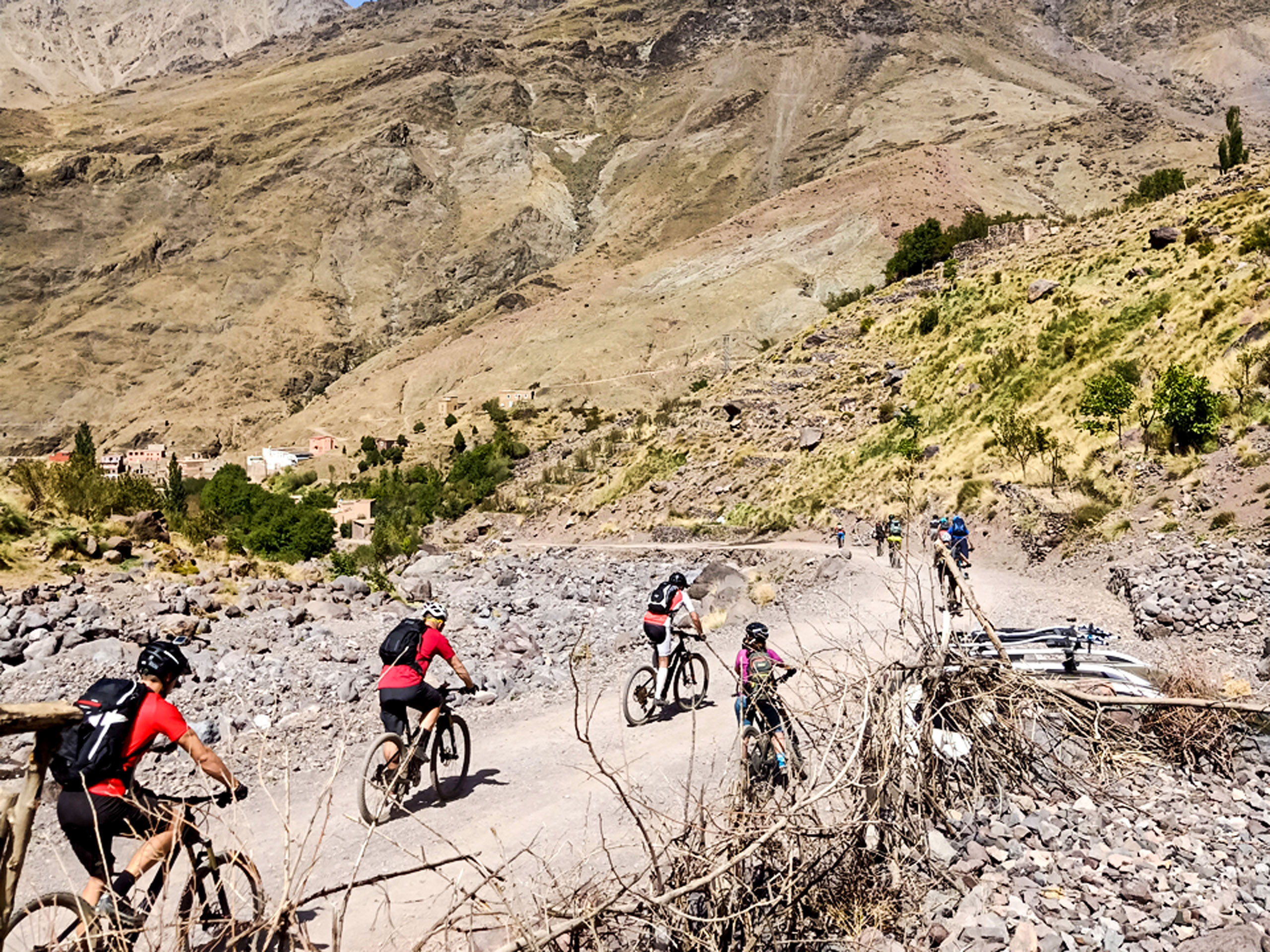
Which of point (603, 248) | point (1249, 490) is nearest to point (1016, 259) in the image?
point (1249, 490)

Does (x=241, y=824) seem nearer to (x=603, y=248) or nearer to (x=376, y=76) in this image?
(x=603, y=248)

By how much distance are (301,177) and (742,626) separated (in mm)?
151855

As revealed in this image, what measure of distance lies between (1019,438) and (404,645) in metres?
21.5

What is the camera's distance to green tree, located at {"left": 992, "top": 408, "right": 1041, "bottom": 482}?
939 inches

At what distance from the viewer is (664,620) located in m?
9.83

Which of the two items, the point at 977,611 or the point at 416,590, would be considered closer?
the point at 977,611

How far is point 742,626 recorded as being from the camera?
15.9 metres

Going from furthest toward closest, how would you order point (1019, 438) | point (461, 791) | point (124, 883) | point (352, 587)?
1. point (1019, 438)
2. point (352, 587)
3. point (461, 791)
4. point (124, 883)

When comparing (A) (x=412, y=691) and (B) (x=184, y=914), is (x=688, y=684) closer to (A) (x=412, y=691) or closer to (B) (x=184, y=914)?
(A) (x=412, y=691)

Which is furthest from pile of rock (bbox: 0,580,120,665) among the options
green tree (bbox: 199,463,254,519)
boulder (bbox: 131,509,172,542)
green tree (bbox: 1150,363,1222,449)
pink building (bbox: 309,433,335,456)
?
pink building (bbox: 309,433,335,456)

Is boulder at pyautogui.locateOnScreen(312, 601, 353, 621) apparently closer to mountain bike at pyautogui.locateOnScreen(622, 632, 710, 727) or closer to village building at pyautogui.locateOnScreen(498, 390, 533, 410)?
mountain bike at pyautogui.locateOnScreen(622, 632, 710, 727)

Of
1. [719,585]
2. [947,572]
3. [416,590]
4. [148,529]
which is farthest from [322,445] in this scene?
[947,572]

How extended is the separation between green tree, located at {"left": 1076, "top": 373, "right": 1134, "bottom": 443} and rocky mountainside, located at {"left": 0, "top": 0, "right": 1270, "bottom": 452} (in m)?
49.0

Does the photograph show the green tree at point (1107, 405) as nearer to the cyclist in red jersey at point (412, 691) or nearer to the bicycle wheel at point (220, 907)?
the cyclist in red jersey at point (412, 691)
